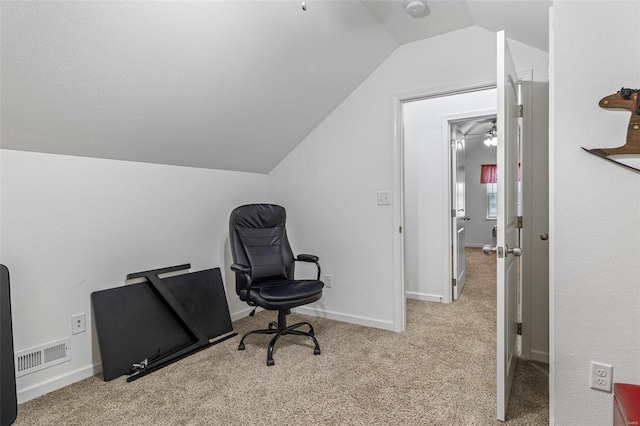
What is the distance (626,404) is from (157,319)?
2.59 m

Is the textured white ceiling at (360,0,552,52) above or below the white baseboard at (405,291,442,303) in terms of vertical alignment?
above

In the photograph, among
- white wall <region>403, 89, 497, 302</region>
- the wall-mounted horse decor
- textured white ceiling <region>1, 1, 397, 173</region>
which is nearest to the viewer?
the wall-mounted horse decor

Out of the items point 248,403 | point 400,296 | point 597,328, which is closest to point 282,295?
point 248,403

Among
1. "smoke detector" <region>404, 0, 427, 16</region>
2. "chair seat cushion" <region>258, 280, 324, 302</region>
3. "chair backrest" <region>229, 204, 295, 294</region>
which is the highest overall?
"smoke detector" <region>404, 0, 427, 16</region>

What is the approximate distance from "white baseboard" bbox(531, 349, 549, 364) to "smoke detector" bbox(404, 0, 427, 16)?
2.43 meters

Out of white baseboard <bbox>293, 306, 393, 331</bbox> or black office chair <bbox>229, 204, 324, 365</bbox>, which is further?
white baseboard <bbox>293, 306, 393, 331</bbox>

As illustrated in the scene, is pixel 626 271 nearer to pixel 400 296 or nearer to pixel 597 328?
pixel 597 328

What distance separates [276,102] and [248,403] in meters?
2.09

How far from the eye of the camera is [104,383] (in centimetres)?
214

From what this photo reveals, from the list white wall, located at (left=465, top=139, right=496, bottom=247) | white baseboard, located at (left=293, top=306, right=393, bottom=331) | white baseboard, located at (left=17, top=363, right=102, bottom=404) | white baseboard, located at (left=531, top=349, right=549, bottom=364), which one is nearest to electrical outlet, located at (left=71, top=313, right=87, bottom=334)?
white baseboard, located at (left=17, top=363, right=102, bottom=404)

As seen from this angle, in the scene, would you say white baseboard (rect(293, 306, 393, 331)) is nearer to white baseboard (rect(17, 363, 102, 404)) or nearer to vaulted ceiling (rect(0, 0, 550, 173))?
vaulted ceiling (rect(0, 0, 550, 173))

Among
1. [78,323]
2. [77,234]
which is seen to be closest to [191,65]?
[77,234]

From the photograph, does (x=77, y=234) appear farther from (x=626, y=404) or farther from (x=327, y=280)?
(x=626, y=404)

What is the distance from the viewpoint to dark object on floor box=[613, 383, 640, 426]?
109 cm
